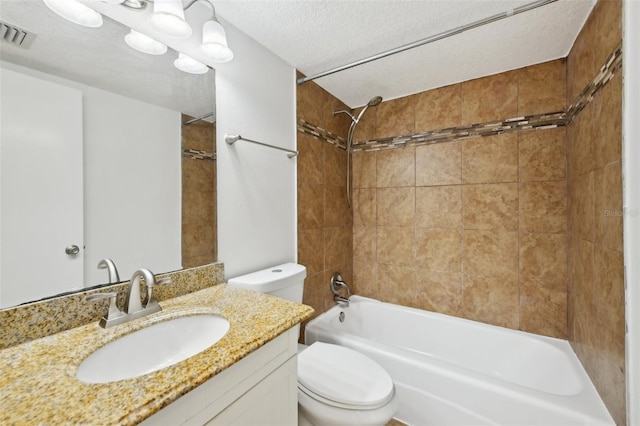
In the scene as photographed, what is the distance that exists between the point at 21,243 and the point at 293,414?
3.30 feet

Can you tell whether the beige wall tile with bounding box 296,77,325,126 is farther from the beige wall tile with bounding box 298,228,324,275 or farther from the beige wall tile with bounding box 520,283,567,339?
the beige wall tile with bounding box 520,283,567,339

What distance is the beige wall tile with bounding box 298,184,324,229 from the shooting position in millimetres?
1811

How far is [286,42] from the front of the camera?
1.49 meters

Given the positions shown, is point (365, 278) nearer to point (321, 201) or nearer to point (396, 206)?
point (396, 206)

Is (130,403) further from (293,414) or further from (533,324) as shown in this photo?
(533,324)

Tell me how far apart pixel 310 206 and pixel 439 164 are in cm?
107

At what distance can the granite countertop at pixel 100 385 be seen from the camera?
47cm

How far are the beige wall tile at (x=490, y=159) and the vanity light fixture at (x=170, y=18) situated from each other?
6.16 ft

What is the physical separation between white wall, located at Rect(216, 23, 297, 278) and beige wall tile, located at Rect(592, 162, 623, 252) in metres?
1.53

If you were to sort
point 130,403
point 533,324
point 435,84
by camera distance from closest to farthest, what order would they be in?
point 130,403 < point 533,324 < point 435,84

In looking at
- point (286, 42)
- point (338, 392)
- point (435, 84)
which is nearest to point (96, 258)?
point (338, 392)

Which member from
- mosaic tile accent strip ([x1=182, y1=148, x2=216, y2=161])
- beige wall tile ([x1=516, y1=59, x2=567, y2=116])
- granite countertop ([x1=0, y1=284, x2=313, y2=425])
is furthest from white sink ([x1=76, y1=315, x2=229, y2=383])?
beige wall tile ([x1=516, y1=59, x2=567, y2=116])

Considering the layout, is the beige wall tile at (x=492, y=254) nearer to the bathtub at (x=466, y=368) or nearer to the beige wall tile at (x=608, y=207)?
the bathtub at (x=466, y=368)

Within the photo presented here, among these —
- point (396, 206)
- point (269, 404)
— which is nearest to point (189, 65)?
point (269, 404)
